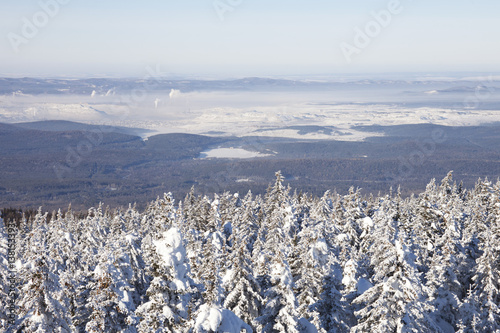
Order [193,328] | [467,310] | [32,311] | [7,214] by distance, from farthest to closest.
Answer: [7,214] < [467,310] < [32,311] < [193,328]

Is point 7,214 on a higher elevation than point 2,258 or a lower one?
lower

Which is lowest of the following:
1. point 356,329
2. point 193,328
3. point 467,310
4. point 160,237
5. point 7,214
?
point 7,214

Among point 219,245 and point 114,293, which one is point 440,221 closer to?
point 219,245

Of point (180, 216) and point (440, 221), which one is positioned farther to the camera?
point (440, 221)

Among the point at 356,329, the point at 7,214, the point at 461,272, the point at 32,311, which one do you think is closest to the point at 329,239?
the point at 461,272

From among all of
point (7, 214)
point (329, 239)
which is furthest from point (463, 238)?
point (7, 214)

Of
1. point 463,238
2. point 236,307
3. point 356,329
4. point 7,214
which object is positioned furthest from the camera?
point 7,214

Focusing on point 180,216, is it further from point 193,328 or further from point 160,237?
point 193,328

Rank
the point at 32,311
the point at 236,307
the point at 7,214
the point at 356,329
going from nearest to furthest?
the point at 32,311 < the point at 356,329 < the point at 236,307 < the point at 7,214

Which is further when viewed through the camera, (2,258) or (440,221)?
(440,221)
